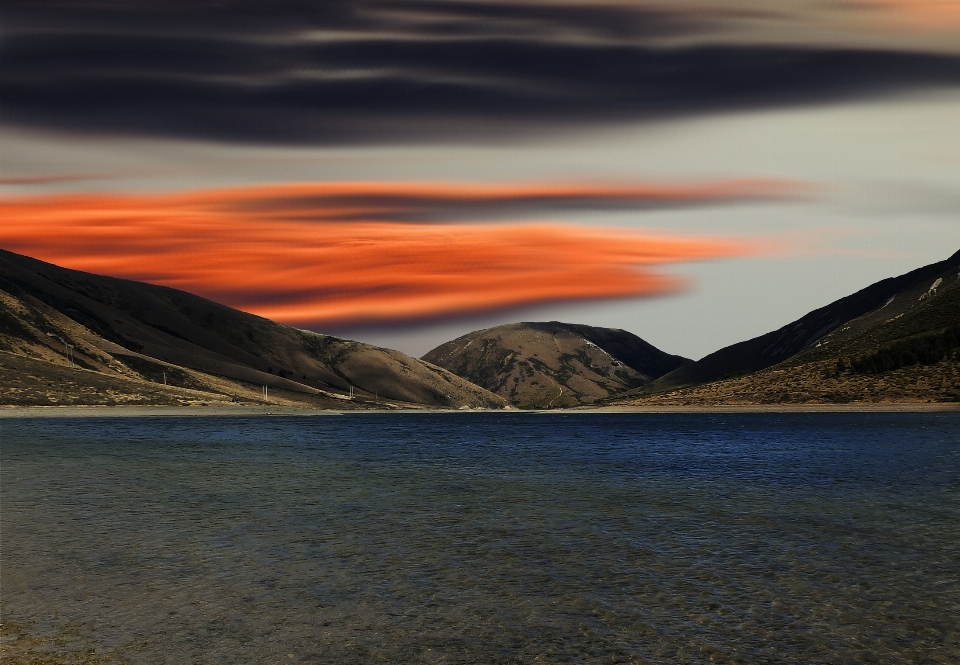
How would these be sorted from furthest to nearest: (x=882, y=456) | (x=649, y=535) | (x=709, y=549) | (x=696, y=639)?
(x=882, y=456) < (x=649, y=535) < (x=709, y=549) < (x=696, y=639)

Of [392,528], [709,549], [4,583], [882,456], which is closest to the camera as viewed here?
[4,583]

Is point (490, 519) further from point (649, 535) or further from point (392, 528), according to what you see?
A: point (649, 535)

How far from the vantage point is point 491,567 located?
2697 centimetres

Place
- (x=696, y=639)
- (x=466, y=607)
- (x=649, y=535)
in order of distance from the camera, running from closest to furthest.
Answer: (x=696, y=639) < (x=466, y=607) < (x=649, y=535)

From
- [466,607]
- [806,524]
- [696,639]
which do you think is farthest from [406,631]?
[806,524]

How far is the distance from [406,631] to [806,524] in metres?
22.5

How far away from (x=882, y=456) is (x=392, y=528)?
5835cm

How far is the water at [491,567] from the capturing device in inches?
732

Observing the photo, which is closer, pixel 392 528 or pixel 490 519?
pixel 392 528

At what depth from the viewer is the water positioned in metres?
18.6

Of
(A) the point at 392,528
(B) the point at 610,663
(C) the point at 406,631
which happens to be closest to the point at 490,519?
(A) the point at 392,528

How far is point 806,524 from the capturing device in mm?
35938

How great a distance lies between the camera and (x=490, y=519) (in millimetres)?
38188

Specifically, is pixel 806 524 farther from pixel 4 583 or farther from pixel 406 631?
pixel 4 583
